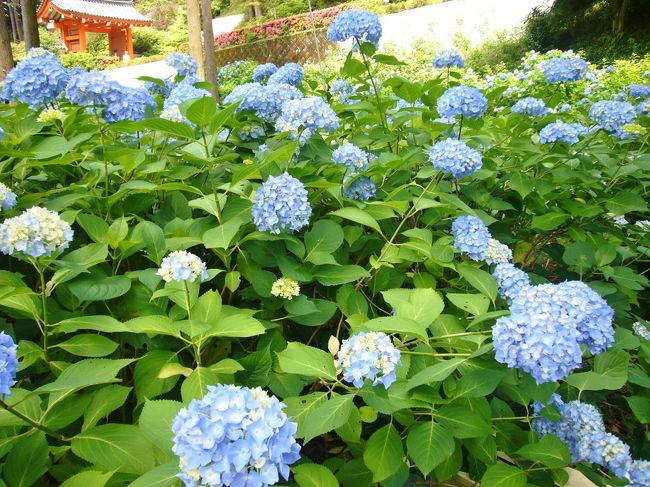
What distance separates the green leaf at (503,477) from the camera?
1.17 meters

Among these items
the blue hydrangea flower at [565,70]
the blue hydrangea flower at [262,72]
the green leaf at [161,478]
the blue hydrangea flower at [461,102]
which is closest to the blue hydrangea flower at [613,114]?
the blue hydrangea flower at [565,70]

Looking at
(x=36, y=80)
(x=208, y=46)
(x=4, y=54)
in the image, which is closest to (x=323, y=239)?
(x=36, y=80)

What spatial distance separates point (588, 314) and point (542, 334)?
10.2 inches

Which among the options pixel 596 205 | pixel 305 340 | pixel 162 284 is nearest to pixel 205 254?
pixel 162 284

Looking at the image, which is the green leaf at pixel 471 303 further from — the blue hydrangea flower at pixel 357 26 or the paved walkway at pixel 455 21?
the paved walkway at pixel 455 21

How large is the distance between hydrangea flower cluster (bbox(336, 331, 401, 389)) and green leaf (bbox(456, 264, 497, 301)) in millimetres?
531

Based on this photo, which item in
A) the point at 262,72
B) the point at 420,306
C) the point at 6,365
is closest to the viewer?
the point at 6,365

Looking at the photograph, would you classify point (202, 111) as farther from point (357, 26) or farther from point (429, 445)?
point (357, 26)

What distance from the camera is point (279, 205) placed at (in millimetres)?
1440

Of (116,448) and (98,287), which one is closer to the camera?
(116,448)

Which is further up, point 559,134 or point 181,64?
point 181,64

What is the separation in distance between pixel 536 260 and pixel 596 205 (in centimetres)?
68

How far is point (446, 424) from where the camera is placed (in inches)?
47.5

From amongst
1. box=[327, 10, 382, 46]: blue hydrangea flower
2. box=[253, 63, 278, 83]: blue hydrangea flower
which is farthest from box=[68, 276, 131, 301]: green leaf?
box=[253, 63, 278, 83]: blue hydrangea flower
